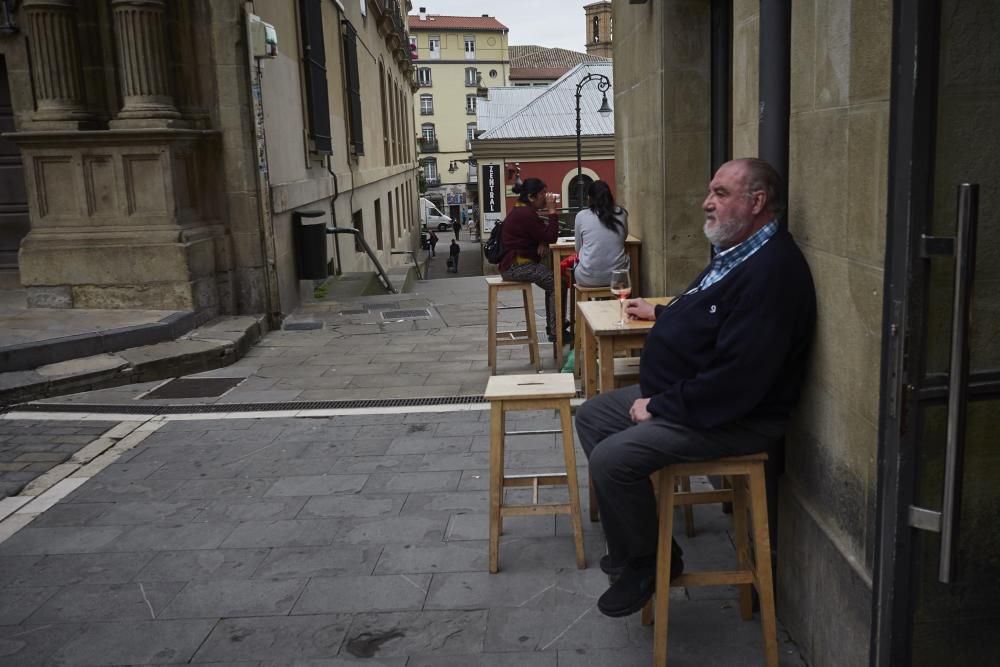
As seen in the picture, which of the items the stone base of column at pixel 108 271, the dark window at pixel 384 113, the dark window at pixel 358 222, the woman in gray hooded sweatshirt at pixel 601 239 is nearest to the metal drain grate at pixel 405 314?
the stone base of column at pixel 108 271

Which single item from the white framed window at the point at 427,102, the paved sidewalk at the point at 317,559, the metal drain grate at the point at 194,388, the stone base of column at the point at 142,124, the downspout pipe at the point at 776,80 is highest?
the white framed window at the point at 427,102

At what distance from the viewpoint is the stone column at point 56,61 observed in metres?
8.77

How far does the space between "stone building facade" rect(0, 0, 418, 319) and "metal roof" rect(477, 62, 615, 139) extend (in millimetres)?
25405

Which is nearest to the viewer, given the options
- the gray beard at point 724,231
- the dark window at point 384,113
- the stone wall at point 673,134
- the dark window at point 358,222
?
the gray beard at point 724,231

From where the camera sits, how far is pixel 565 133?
35.2m

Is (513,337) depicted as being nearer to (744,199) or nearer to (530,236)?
(530,236)

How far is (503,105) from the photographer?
3969 cm

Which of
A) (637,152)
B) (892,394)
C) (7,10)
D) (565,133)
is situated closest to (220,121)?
(7,10)

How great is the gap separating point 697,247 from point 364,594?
3417 millimetres

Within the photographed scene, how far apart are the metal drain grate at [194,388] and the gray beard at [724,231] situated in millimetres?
5056

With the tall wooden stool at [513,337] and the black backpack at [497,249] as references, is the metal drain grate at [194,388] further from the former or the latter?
the black backpack at [497,249]

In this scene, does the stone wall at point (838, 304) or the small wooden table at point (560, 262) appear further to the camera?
the small wooden table at point (560, 262)

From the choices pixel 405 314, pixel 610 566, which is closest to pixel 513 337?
pixel 405 314

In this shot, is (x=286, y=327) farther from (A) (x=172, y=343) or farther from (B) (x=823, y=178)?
(B) (x=823, y=178)
